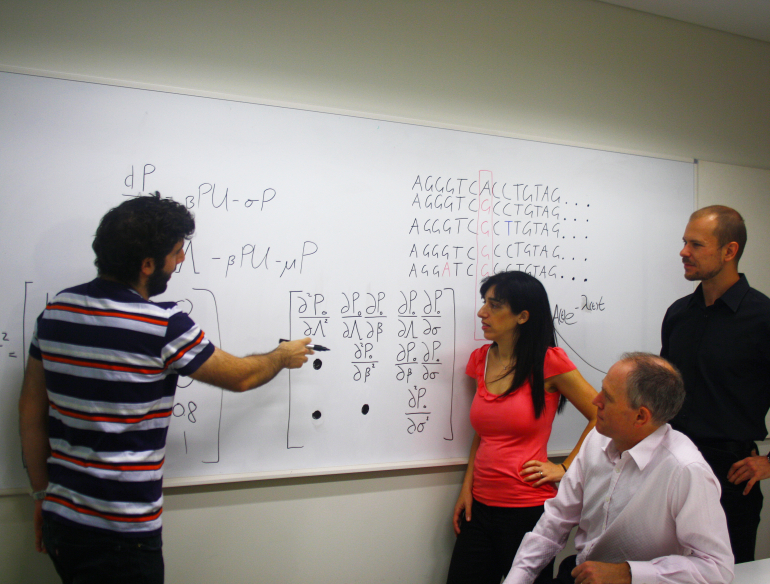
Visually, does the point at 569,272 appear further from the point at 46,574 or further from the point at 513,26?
the point at 46,574

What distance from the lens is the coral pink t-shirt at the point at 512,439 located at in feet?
5.27

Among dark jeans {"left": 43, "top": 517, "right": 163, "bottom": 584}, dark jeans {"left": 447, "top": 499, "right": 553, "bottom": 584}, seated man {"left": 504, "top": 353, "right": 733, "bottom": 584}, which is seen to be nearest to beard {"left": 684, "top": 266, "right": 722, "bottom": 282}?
seated man {"left": 504, "top": 353, "right": 733, "bottom": 584}

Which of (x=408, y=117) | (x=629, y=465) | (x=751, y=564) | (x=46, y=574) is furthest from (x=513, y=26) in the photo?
(x=46, y=574)

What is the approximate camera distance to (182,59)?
1630 millimetres

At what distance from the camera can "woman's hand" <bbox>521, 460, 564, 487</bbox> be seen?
161 centimetres

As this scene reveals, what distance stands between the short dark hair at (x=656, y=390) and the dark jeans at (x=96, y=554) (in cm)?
131

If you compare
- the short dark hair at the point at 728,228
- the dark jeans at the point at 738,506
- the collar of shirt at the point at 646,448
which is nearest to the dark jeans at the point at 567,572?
the collar of shirt at the point at 646,448

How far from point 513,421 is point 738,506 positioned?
835 millimetres

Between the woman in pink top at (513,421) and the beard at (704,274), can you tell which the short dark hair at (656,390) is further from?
the beard at (704,274)

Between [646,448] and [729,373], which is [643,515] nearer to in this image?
[646,448]

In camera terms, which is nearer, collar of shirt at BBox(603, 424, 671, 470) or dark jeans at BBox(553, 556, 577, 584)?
collar of shirt at BBox(603, 424, 671, 470)

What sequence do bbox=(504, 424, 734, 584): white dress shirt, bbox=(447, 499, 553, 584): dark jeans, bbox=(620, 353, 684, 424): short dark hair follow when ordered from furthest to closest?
bbox=(447, 499, 553, 584): dark jeans → bbox=(620, 353, 684, 424): short dark hair → bbox=(504, 424, 734, 584): white dress shirt

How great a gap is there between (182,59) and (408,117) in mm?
863

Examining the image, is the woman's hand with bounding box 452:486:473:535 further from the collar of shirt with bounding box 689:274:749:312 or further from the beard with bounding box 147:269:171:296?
the beard with bounding box 147:269:171:296
